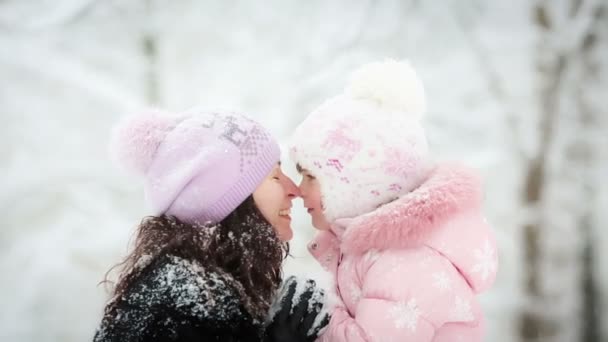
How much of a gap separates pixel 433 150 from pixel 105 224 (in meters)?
2.46

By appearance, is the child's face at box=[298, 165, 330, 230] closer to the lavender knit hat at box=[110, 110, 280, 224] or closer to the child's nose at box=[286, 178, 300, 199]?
the child's nose at box=[286, 178, 300, 199]

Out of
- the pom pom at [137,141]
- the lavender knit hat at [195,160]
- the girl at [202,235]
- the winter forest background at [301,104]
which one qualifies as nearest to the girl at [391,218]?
the girl at [202,235]

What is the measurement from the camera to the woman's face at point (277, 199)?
1634 millimetres

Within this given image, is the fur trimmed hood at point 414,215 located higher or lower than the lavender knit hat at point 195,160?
lower

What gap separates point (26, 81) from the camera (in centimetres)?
337

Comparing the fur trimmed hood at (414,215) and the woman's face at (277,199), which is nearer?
the fur trimmed hood at (414,215)

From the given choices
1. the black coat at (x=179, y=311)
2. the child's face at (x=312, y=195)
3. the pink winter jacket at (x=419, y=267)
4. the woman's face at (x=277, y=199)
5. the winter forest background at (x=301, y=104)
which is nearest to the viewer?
the black coat at (x=179, y=311)

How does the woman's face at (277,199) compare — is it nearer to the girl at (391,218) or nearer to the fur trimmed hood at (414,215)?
the girl at (391,218)

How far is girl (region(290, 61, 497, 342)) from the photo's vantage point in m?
1.41

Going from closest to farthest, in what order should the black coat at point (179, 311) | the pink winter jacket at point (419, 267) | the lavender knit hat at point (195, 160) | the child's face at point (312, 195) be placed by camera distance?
the black coat at point (179, 311)
the pink winter jacket at point (419, 267)
the lavender knit hat at point (195, 160)
the child's face at point (312, 195)

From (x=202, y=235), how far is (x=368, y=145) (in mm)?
618

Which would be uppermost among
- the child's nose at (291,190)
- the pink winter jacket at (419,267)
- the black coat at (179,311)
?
the child's nose at (291,190)

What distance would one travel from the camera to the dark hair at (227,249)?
1450 mm

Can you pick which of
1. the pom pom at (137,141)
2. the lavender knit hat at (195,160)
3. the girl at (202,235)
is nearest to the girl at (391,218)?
the girl at (202,235)
